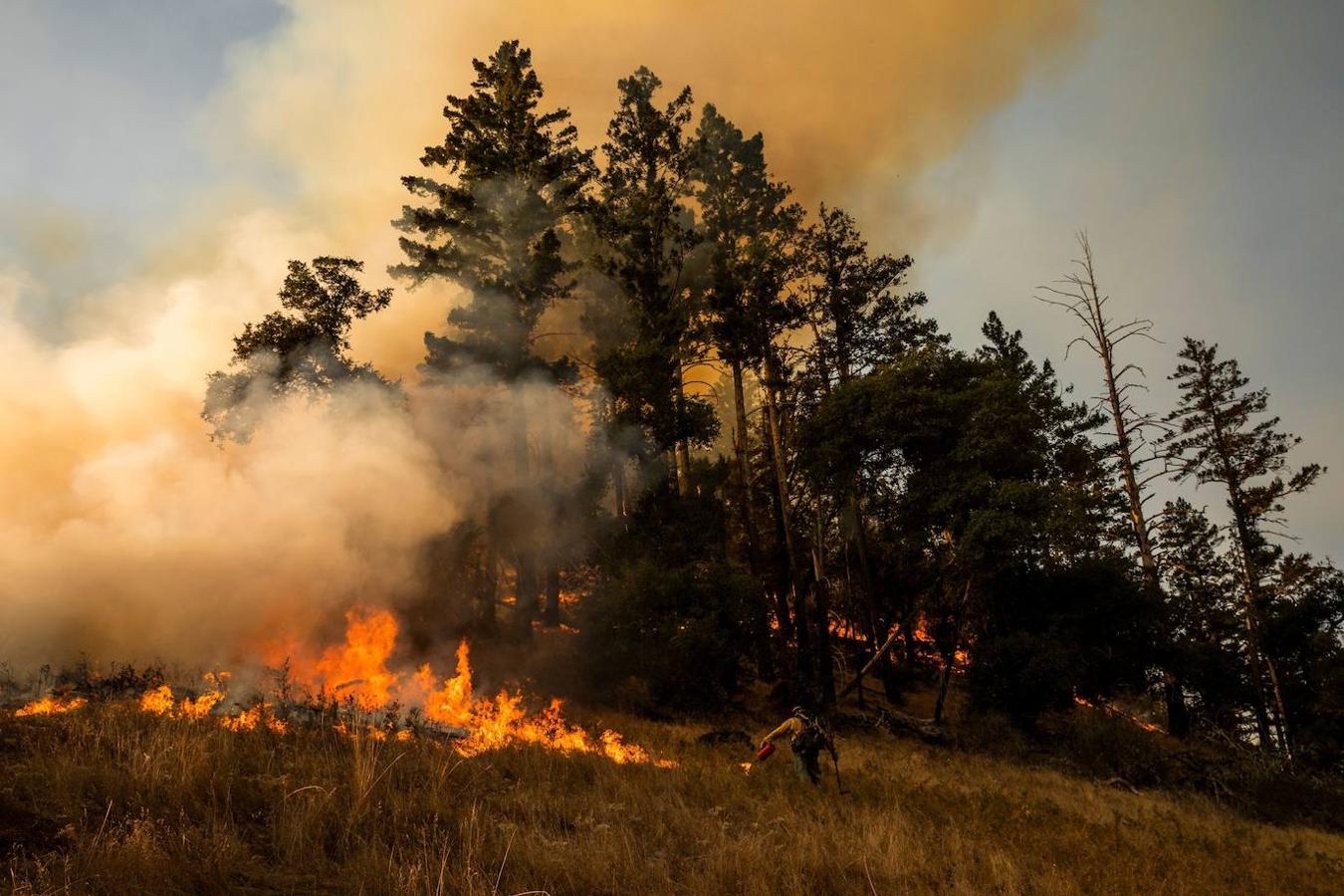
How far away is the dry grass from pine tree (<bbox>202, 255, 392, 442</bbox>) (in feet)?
41.1

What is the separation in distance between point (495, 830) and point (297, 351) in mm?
17886

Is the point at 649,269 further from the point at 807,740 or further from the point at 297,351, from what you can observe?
the point at 807,740

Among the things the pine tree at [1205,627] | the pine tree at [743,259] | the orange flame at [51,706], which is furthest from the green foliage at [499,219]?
the pine tree at [1205,627]

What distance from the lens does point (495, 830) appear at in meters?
5.69

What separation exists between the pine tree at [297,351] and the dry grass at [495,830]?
12.5 meters

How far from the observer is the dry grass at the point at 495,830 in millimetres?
4516

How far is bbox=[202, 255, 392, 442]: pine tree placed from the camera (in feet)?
60.5

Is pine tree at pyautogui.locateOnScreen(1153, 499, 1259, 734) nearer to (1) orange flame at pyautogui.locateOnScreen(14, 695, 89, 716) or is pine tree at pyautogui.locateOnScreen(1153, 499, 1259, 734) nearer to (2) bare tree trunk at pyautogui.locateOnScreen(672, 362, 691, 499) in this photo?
(2) bare tree trunk at pyautogui.locateOnScreen(672, 362, 691, 499)

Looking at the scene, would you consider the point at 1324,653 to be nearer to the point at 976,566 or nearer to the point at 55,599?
the point at 976,566

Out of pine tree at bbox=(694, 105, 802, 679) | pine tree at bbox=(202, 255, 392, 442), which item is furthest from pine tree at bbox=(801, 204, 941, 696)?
pine tree at bbox=(202, 255, 392, 442)

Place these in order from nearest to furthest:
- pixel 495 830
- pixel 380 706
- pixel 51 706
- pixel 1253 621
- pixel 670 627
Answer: pixel 495 830
pixel 51 706
pixel 380 706
pixel 670 627
pixel 1253 621

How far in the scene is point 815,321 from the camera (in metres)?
24.1

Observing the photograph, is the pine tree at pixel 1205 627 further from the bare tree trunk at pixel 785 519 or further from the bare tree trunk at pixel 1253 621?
the bare tree trunk at pixel 785 519

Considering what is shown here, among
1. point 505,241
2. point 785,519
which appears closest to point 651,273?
point 505,241
